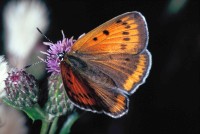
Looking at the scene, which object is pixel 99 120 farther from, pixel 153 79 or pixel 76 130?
pixel 153 79

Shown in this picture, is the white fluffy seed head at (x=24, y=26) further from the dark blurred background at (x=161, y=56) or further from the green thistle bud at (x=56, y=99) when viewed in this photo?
the dark blurred background at (x=161, y=56)

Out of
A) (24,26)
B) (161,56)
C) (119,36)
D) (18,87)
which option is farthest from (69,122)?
(161,56)

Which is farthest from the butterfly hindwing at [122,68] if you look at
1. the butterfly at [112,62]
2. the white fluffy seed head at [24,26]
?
the white fluffy seed head at [24,26]

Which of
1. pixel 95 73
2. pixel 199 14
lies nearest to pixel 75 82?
pixel 95 73

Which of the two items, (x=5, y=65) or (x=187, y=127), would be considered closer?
(x=5, y=65)

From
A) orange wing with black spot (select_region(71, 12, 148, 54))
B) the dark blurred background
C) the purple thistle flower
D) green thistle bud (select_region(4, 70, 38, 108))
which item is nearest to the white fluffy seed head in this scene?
the purple thistle flower

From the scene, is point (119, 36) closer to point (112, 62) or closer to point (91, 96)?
point (112, 62)
